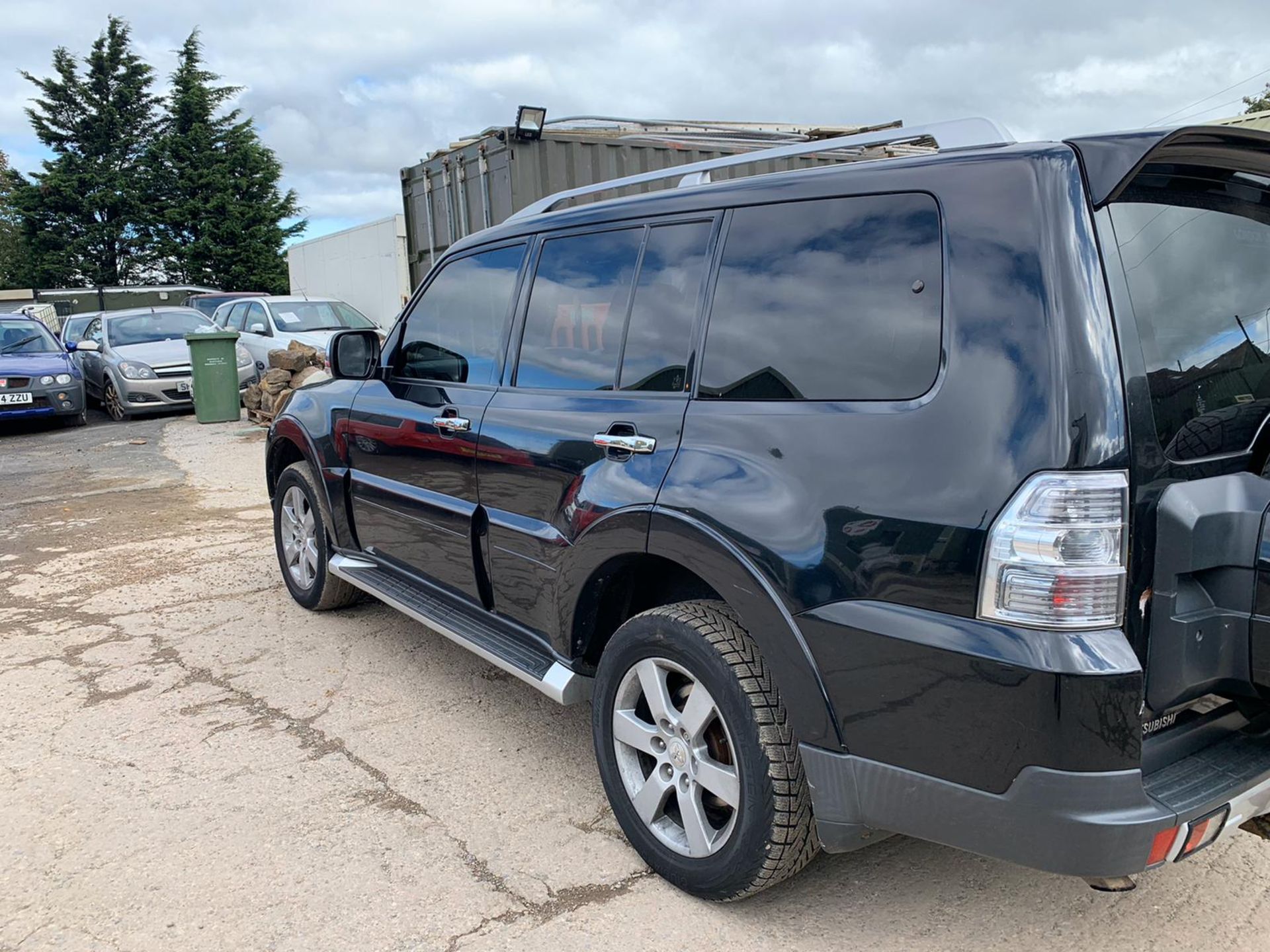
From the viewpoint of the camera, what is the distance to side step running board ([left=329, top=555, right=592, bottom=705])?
3125 mm

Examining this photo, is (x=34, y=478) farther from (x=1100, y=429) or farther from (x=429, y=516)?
(x=1100, y=429)

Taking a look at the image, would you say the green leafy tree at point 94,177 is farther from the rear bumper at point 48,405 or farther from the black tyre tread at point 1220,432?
the black tyre tread at point 1220,432

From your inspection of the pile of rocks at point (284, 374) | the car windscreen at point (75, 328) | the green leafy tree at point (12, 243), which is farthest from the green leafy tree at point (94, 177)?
the pile of rocks at point (284, 374)

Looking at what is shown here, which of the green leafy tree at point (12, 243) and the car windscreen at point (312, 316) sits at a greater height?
the green leafy tree at point (12, 243)

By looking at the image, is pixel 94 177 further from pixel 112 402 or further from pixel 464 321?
pixel 464 321

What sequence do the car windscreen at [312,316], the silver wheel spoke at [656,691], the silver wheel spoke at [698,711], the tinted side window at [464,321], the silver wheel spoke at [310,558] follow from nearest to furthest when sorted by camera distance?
the silver wheel spoke at [698,711] < the silver wheel spoke at [656,691] < the tinted side window at [464,321] < the silver wheel spoke at [310,558] < the car windscreen at [312,316]

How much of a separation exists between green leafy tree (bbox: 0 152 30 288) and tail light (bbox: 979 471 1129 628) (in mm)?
45459

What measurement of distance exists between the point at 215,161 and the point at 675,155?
3461 centimetres

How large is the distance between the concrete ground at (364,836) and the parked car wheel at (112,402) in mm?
10301

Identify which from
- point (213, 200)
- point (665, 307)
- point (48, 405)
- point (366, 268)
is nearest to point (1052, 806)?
point (665, 307)

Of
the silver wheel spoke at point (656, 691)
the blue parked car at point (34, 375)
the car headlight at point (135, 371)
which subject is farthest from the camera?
the car headlight at point (135, 371)

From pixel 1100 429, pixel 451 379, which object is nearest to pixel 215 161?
pixel 451 379

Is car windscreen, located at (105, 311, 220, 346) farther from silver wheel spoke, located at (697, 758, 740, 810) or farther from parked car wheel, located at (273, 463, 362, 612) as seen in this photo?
silver wheel spoke, located at (697, 758, 740, 810)

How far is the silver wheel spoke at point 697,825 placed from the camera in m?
2.61
